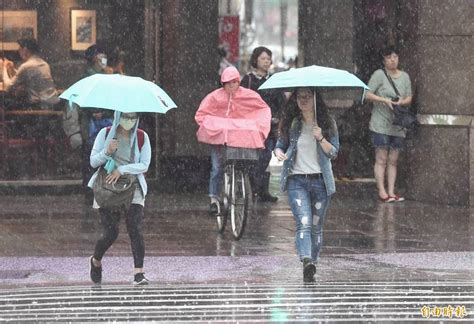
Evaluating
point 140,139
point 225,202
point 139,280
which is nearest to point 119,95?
point 140,139

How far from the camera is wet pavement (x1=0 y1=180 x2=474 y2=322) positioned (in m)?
9.14

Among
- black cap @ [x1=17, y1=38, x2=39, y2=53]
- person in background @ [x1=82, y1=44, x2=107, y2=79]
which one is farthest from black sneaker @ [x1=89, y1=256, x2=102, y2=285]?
black cap @ [x1=17, y1=38, x2=39, y2=53]

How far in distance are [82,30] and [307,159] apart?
7.41 metres

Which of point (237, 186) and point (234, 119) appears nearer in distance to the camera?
point (237, 186)

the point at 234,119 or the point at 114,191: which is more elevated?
the point at 234,119

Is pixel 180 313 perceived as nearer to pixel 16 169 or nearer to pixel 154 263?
pixel 154 263

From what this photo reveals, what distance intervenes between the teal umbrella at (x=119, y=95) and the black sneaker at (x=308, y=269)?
174 cm

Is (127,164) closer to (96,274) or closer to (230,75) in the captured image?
(96,274)

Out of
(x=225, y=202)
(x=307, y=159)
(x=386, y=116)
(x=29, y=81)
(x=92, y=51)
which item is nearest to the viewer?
(x=307, y=159)

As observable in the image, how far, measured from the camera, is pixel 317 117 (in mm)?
10828

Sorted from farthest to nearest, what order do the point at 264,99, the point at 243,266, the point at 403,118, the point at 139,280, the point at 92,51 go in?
the point at 403,118 → the point at 92,51 → the point at 264,99 → the point at 243,266 → the point at 139,280

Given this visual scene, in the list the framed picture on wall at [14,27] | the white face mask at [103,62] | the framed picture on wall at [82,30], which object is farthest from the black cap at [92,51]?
the framed picture on wall at [14,27]

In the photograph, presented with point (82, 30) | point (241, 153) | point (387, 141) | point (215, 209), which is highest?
point (82, 30)

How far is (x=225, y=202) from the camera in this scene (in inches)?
536
